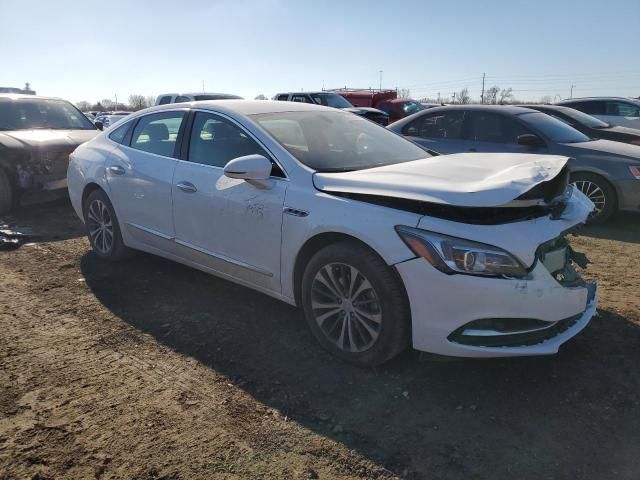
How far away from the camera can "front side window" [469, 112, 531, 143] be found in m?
7.38

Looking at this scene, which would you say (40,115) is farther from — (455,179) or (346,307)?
(455,179)

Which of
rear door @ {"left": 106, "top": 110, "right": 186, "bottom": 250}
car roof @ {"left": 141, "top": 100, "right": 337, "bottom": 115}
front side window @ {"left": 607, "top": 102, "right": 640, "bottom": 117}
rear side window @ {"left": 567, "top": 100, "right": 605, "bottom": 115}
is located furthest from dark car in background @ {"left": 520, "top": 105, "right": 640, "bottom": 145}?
rear door @ {"left": 106, "top": 110, "right": 186, "bottom": 250}

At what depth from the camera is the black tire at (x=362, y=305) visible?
3.06 meters

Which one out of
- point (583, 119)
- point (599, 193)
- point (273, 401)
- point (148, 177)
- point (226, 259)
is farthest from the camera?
point (583, 119)

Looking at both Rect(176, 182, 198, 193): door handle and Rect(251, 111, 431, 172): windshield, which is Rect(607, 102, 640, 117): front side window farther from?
Rect(176, 182, 198, 193): door handle

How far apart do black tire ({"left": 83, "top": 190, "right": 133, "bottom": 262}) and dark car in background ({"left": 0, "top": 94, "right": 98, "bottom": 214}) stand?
2.36 metres

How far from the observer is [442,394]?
3049 millimetres

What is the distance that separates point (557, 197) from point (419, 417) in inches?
60.5

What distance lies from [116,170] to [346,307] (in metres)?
2.81

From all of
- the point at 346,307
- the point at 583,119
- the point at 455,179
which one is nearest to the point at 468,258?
the point at 455,179

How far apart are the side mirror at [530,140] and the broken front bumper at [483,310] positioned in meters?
4.45

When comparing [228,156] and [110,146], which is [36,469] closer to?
[228,156]

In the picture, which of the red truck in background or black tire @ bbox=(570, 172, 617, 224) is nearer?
black tire @ bbox=(570, 172, 617, 224)

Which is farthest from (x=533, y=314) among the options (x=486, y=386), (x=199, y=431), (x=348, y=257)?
(x=199, y=431)
